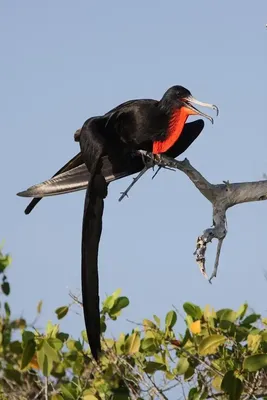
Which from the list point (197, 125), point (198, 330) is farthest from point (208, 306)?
point (197, 125)

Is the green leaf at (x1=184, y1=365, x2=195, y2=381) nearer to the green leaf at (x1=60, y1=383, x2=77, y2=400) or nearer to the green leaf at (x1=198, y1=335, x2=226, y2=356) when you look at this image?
the green leaf at (x1=198, y1=335, x2=226, y2=356)

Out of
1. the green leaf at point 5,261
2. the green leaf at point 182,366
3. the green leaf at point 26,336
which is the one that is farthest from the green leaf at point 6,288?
the green leaf at point 182,366

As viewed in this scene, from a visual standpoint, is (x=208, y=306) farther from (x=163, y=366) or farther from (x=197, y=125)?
(x=197, y=125)

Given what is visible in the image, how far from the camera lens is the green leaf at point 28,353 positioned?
14.1 feet

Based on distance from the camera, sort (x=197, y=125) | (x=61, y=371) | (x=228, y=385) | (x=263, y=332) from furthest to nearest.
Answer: (x=197, y=125), (x=61, y=371), (x=263, y=332), (x=228, y=385)

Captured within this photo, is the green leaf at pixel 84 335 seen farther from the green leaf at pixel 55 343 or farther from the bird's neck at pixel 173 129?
the bird's neck at pixel 173 129

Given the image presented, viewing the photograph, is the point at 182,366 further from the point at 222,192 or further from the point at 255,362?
the point at 222,192

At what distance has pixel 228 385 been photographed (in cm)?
390

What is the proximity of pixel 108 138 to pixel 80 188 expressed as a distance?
29 centimetres

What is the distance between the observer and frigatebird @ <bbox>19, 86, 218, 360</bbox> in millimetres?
4270

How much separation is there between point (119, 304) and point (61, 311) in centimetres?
31

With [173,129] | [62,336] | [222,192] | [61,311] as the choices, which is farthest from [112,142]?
[62,336]

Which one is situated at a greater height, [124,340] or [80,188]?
[80,188]

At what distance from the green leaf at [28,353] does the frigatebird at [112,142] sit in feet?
1.42
